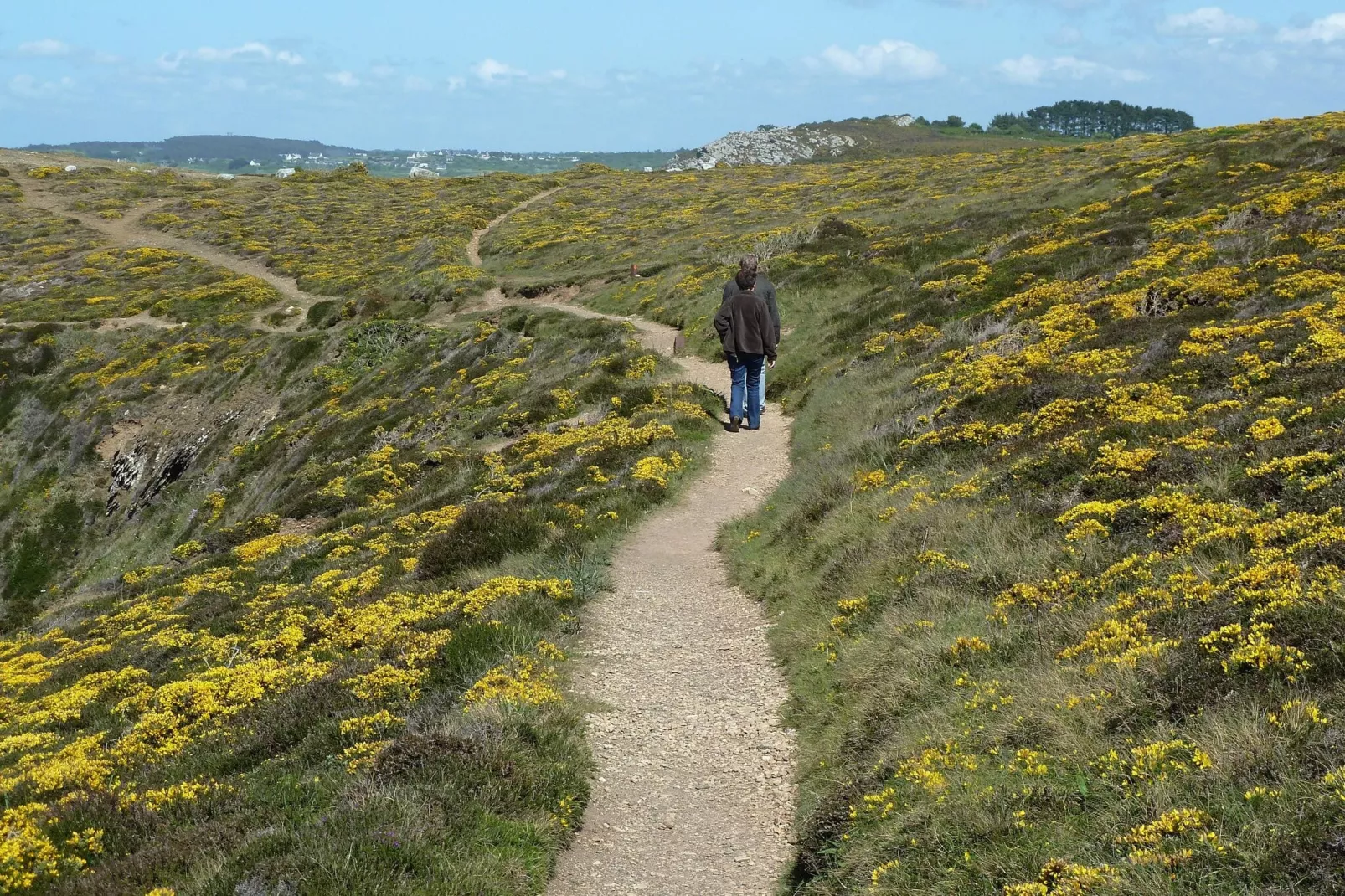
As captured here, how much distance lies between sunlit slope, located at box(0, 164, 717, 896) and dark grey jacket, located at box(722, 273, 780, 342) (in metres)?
3.81

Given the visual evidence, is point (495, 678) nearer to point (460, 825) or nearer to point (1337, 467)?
point (460, 825)

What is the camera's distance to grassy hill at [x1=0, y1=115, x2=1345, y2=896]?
622 centimetres

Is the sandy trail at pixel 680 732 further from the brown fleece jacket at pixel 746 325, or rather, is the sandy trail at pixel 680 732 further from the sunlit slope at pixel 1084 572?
the brown fleece jacket at pixel 746 325

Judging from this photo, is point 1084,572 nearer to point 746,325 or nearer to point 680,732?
point 680,732

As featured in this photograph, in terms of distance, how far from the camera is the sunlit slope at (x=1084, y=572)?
558cm

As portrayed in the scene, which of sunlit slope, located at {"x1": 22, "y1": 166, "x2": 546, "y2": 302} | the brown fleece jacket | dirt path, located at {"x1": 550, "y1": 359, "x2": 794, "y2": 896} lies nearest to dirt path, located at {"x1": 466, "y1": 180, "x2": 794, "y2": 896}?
dirt path, located at {"x1": 550, "y1": 359, "x2": 794, "y2": 896}

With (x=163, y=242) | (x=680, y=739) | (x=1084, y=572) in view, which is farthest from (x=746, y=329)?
(x=163, y=242)

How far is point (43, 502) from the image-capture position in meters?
48.5

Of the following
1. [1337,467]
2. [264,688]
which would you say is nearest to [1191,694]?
[1337,467]

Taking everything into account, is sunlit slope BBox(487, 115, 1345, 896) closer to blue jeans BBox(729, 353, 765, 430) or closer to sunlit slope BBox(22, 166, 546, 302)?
blue jeans BBox(729, 353, 765, 430)

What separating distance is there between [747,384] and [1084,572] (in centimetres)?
1424

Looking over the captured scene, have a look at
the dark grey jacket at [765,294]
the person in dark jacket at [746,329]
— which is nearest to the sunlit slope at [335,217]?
the person in dark jacket at [746,329]

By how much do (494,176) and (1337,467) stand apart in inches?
5130

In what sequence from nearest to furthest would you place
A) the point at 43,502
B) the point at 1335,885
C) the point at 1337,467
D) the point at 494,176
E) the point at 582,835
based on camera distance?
1. the point at 1335,885
2. the point at 582,835
3. the point at 1337,467
4. the point at 43,502
5. the point at 494,176
